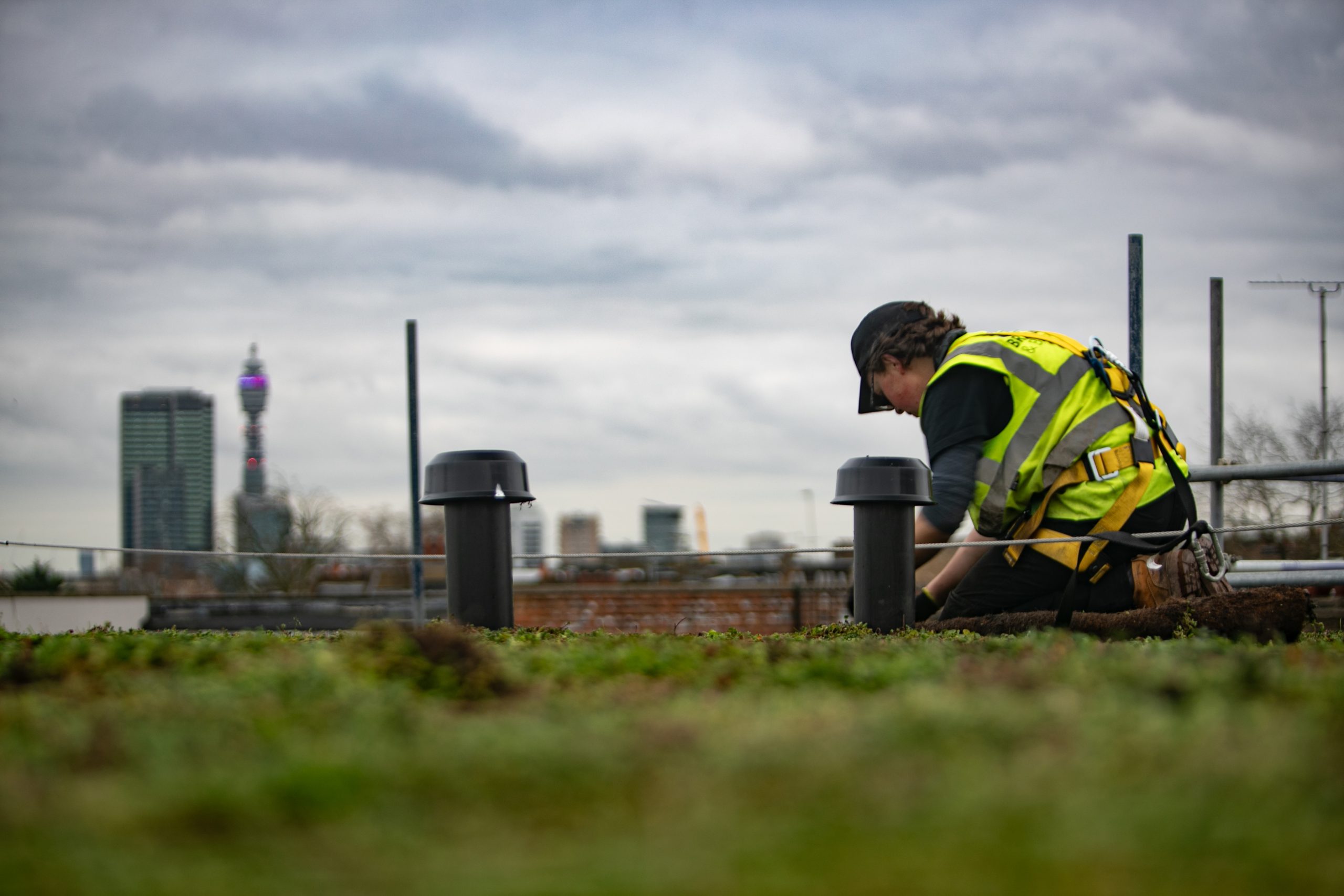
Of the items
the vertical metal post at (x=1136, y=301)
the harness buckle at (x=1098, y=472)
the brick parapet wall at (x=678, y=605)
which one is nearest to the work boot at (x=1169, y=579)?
the harness buckle at (x=1098, y=472)

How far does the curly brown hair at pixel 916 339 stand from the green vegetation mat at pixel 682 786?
3799 mm

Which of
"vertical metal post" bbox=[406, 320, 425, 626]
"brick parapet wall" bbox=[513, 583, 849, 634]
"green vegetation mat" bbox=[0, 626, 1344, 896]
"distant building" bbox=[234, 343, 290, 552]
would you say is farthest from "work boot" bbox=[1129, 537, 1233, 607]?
"distant building" bbox=[234, 343, 290, 552]

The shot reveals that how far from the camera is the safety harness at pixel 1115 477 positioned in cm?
593

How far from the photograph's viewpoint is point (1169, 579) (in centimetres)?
583

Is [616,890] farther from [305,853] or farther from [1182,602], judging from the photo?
[1182,602]

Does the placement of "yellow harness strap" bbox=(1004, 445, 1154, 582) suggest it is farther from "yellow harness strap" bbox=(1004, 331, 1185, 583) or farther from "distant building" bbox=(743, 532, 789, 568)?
"distant building" bbox=(743, 532, 789, 568)

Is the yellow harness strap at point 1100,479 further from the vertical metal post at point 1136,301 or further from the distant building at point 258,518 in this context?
the distant building at point 258,518

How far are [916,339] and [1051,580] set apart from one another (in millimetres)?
1446

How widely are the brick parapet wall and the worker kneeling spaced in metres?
16.7

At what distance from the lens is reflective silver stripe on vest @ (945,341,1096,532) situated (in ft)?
19.9

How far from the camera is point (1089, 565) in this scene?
19.8 ft

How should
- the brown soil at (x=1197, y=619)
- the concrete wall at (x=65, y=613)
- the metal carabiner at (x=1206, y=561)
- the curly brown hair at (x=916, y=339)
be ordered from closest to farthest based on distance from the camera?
the brown soil at (x=1197, y=619) → the metal carabiner at (x=1206, y=561) → the curly brown hair at (x=916, y=339) → the concrete wall at (x=65, y=613)

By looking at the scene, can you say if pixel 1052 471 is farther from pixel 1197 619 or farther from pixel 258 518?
pixel 258 518

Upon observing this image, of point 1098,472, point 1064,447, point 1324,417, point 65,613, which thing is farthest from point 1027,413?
point 1324,417
